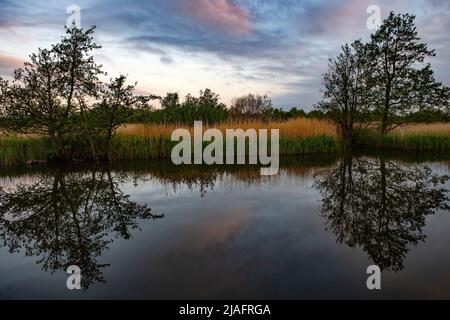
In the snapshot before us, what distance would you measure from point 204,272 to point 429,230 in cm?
284

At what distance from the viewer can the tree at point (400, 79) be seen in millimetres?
17156

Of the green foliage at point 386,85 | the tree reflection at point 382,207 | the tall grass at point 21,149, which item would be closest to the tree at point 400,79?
the green foliage at point 386,85

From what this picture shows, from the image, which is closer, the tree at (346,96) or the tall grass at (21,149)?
the tall grass at (21,149)

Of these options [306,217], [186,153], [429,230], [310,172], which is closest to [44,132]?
[186,153]

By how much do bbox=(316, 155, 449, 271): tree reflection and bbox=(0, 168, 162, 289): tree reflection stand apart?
2612mm

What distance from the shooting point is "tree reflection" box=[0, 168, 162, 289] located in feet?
10.7

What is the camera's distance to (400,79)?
57.5 ft

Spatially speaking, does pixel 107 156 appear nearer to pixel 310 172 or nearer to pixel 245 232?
pixel 310 172

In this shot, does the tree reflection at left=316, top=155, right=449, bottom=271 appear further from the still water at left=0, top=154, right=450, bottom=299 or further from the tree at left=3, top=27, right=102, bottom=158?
the tree at left=3, top=27, right=102, bottom=158

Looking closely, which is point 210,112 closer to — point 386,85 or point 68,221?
point 386,85

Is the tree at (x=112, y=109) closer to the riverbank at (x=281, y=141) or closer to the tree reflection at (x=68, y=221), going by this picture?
the riverbank at (x=281, y=141)

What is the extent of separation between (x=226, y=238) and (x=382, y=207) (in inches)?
100

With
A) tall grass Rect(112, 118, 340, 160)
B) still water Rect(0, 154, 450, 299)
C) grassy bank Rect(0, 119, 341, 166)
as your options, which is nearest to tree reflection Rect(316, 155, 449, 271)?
still water Rect(0, 154, 450, 299)

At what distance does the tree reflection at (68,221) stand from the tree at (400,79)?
50.5ft
